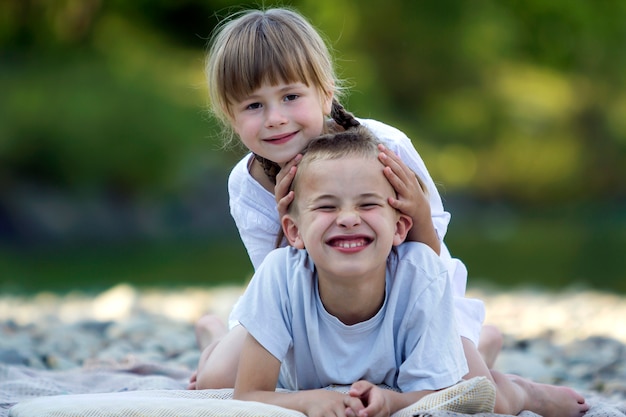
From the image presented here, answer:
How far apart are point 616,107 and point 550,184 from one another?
2.57 metres

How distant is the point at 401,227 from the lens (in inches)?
105

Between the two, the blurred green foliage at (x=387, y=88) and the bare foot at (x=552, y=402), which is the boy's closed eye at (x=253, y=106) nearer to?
the bare foot at (x=552, y=402)

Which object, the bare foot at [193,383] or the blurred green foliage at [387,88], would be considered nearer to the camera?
the bare foot at [193,383]

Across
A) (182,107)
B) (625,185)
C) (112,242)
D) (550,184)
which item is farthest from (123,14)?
(625,185)

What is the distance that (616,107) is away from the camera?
72.8ft

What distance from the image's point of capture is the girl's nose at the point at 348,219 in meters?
2.45

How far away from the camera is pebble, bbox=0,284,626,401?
3.99 meters

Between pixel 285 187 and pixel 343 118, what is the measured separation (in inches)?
14.8

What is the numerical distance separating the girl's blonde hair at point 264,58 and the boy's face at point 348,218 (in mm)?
457

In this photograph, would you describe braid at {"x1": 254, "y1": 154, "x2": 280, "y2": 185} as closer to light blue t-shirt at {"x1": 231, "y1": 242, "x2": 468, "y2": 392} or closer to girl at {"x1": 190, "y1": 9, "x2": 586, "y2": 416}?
girl at {"x1": 190, "y1": 9, "x2": 586, "y2": 416}

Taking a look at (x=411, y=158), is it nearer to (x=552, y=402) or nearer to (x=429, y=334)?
(x=429, y=334)

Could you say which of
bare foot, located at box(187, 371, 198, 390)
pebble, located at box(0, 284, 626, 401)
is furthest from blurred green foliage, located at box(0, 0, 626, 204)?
bare foot, located at box(187, 371, 198, 390)

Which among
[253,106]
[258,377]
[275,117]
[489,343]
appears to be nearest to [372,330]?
[258,377]

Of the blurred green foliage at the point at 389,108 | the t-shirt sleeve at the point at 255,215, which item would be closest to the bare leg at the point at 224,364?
the t-shirt sleeve at the point at 255,215
